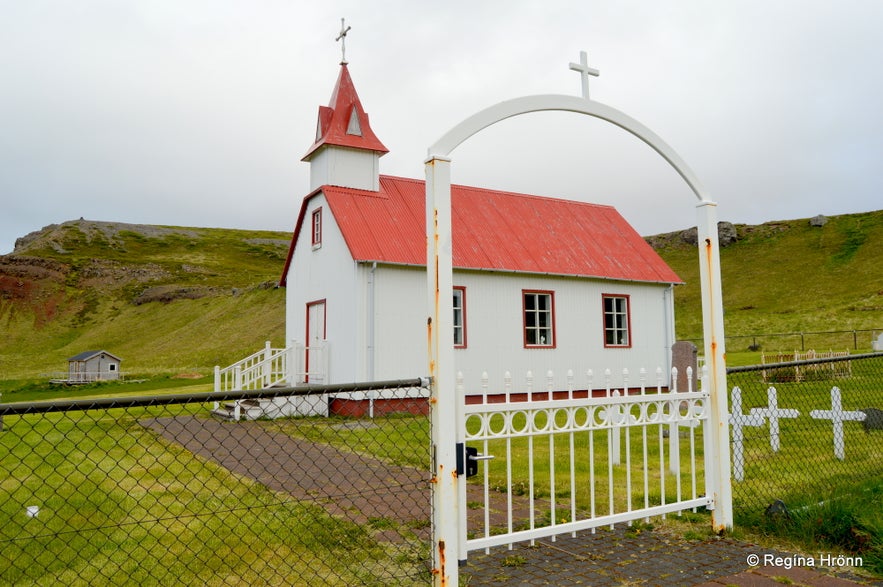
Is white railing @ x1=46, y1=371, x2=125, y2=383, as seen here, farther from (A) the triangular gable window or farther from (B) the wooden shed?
(A) the triangular gable window

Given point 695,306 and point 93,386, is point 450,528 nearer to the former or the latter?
point 93,386

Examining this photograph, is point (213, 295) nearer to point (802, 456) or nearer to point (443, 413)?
point (802, 456)

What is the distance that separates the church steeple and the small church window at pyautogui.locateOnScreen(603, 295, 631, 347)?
25.9 ft

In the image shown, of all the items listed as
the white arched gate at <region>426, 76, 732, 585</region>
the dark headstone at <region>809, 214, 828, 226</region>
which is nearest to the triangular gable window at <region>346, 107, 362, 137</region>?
the white arched gate at <region>426, 76, 732, 585</region>

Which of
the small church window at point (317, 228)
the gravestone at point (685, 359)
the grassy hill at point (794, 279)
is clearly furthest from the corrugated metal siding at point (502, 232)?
the grassy hill at point (794, 279)

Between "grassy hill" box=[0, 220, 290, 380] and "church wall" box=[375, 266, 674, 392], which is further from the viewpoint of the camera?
"grassy hill" box=[0, 220, 290, 380]

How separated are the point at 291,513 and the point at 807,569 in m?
4.28

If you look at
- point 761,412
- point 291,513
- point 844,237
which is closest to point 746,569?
point 291,513

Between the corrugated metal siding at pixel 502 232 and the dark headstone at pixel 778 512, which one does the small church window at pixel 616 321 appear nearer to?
the corrugated metal siding at pixel 502 232

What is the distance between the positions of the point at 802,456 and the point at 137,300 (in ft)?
232

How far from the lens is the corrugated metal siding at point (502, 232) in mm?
16422

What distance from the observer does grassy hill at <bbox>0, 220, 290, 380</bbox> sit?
1781 inches

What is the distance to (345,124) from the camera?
17.9 metres

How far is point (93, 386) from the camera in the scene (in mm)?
32406
